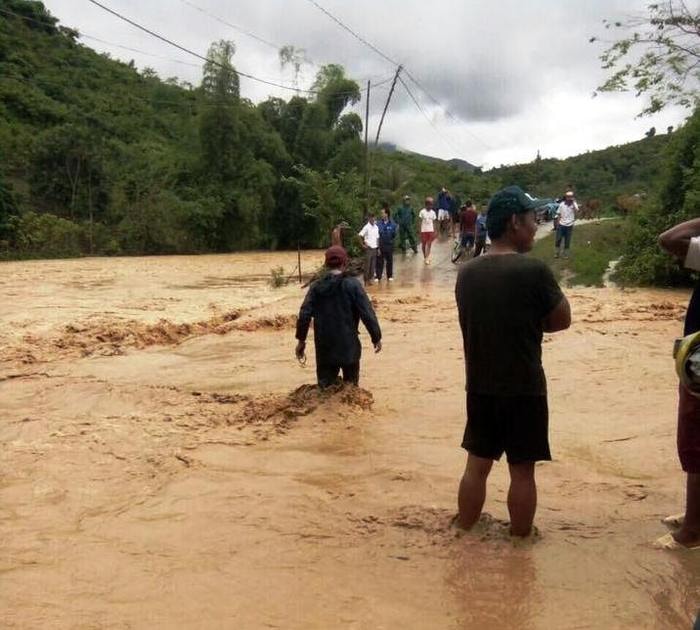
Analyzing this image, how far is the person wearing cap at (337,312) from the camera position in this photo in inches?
241

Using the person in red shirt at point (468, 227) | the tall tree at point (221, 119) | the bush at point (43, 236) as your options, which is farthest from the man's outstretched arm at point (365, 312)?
the tall tree at point (221, 119)

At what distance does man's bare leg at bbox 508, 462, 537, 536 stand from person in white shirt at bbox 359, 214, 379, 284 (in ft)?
42.3

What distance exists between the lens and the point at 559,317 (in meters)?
3.34

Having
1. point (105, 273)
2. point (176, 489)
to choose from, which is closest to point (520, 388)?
point (176, 489)

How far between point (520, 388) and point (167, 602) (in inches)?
73.8

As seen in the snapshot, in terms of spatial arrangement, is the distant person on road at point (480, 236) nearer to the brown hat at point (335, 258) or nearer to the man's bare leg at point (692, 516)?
the brown hat at point (335, 258)

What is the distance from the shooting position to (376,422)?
623 cm

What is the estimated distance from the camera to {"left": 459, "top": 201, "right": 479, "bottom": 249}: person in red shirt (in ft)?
63.5

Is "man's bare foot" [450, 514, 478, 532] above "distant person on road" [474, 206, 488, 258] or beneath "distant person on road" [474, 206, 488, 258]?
beneath

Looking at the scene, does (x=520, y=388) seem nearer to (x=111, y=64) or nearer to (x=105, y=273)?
(x=105, y=273)

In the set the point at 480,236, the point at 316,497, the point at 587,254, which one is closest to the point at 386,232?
the point at 480,236

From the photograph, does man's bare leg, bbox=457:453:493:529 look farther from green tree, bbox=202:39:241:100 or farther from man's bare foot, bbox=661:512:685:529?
green tree, bbox=202:39:241:100

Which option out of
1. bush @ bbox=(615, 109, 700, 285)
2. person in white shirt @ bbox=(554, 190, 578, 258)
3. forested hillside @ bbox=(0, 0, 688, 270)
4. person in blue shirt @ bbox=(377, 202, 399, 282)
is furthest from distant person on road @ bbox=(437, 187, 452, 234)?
bush @ bbox=(615, 109, 700, 285)

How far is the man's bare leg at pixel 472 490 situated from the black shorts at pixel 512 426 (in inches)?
2.8
